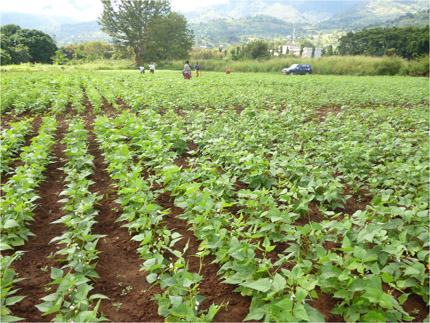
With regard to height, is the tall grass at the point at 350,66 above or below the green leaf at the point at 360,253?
above

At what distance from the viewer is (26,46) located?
47031mm

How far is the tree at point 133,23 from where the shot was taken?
154ft

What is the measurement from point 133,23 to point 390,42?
142 ft

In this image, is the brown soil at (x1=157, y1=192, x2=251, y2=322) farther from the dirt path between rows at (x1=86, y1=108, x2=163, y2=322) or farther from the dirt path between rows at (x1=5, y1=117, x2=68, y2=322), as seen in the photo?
the dirt path between rows at (x1=5, y1=117, x2=68, y2=322)

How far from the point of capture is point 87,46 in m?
70.8

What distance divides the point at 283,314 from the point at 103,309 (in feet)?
4.40

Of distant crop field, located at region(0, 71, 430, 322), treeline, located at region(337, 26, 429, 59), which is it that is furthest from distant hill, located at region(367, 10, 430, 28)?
distant crop field, located at region(0, 71, 430, 322)

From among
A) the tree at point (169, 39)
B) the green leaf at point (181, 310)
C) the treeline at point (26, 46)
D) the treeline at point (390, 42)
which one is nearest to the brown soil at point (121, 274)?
the green leaf at point (181, 310)

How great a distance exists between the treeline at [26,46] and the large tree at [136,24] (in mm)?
13884

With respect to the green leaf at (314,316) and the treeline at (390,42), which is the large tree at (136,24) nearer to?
the treeline at (390,42)

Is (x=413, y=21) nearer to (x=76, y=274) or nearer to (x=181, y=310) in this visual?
(x=181, y=310)

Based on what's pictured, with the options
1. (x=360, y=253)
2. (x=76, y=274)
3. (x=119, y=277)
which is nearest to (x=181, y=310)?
(x=119, y=277)

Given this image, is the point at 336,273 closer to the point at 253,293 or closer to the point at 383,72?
the point at 253,293

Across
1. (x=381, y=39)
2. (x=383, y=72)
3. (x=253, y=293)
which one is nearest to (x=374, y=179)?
(x=253, y=293)
